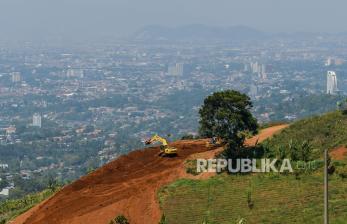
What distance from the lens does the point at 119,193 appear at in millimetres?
23141

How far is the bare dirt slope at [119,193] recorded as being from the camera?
2142 cm

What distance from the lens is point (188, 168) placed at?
23.7 metres

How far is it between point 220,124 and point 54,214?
7062mm

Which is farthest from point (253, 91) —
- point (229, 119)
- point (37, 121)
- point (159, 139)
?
point (229, 119)

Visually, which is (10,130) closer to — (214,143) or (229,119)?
(214,143)

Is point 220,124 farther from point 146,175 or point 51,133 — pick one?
point 51,133

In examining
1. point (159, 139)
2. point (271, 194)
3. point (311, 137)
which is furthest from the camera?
point (159, 139)

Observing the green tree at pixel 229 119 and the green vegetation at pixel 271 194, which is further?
the green tree at pixel 229 119

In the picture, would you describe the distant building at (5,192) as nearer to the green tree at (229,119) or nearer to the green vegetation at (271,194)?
the green tree at (229,119)

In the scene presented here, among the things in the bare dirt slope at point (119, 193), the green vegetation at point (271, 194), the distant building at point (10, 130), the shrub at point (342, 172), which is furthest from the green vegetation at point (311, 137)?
the distant building at point (10, 130)

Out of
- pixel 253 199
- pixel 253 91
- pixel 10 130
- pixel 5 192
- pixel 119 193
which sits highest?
pixel 253 199

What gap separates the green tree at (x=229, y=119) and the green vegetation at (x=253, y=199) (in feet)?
6.97

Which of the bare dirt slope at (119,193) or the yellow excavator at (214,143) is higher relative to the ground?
the yellow excavator at (214,143)

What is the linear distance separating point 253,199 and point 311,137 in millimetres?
5802
